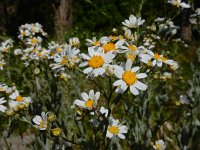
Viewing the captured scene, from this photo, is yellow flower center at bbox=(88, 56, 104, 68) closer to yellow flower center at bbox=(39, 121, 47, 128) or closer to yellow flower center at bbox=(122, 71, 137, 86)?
yellow flower center at bbox=(122, 71, 137, 86)

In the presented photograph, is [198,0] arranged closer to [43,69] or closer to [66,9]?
[66,9]

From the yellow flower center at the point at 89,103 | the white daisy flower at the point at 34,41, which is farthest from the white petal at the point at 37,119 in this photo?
the white daisy flower at the point at 34,41

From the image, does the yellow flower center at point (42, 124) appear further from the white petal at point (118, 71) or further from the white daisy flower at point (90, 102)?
the white petal at point (118, 71)

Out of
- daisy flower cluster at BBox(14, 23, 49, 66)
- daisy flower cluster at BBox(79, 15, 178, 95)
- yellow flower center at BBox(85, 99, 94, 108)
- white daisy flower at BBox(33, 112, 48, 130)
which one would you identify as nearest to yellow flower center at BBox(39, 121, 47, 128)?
white daisy flower at BBox(33, 112, 48, 130)

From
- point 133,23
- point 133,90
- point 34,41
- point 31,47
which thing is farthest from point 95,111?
point 34,41

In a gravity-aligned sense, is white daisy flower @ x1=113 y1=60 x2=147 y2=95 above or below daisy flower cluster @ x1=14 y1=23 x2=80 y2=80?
below

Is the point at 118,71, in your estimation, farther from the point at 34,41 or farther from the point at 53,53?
the point at 34,41
